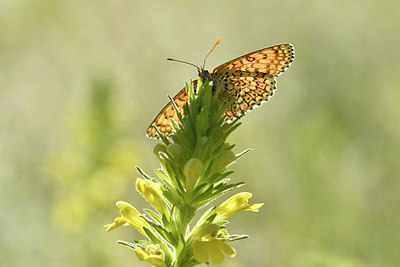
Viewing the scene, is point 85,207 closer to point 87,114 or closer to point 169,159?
point 87,114

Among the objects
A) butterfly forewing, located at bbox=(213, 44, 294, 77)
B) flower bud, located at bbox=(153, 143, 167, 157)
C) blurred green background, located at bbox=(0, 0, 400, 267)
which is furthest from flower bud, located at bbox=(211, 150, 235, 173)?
blurred green background, located at bbox=(0, 0, 400, 267)

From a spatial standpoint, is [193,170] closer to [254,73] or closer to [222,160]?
[222,160]

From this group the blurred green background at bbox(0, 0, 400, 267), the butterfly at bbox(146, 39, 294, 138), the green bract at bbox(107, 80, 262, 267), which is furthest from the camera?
the blurred green background at bbox(0, 0, 400, 267)

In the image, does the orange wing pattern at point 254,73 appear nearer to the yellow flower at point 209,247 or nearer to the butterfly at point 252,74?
the butterfly at point 252,74

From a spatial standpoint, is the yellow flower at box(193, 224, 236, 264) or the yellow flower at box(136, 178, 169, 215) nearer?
the yellow flower at box(193, 224, 236, 264)

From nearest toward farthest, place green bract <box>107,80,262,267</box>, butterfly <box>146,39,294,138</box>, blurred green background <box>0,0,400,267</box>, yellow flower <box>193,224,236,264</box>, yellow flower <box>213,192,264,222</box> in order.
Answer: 1. yellow flower <box>193,224,236,264</box>
2. green bract <box>107,80,262,267</box>
3. yellow flower <box>213,192,264,222</box>
4. butterfly <box>146,39,294,138</box>
5. blurred green background <box>0,0,400,267</box>

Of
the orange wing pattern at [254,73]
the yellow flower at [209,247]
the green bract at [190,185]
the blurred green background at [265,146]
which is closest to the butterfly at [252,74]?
the orange wing pattern at [254,73]

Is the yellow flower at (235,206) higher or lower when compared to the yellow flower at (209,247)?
higher

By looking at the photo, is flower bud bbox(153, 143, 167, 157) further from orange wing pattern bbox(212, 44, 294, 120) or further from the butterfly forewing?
the butterfly forewing
